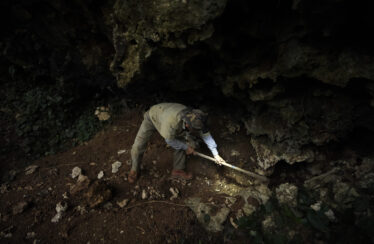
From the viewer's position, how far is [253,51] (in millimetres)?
3193

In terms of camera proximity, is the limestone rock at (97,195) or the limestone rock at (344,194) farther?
the limestone rock at (97,195)

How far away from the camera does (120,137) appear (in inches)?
199

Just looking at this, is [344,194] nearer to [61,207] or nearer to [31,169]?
[61,207]

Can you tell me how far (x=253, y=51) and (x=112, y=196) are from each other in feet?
11.5

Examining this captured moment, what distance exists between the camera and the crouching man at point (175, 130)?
318cm

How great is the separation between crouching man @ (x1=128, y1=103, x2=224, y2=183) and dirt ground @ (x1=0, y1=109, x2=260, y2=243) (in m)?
→ 0.27

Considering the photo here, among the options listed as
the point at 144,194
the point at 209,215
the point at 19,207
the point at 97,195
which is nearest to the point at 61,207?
the point at 97,195

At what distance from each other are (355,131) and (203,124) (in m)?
2.66

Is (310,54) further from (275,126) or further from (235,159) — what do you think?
(235,159)

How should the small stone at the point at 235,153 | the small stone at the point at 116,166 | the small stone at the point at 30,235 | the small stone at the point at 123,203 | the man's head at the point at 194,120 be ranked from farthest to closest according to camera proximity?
the small stone at the point at 116,166 → the small stone at the point at 235,153 → the small stone at the point at 123,203 → the small stone at the point at 30,235 → the man's head at the point at 194,120

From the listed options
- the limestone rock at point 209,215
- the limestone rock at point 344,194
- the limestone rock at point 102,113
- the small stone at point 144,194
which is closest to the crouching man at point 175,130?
the small stone at point 144,194

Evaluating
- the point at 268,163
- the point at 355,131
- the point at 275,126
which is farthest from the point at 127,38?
the point at 355,131

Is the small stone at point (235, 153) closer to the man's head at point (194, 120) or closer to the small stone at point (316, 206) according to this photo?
the man's head at point (194, 120)

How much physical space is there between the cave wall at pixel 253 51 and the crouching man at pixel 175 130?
30.0 inches
